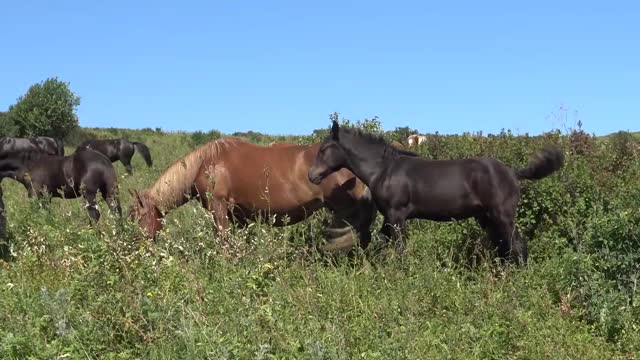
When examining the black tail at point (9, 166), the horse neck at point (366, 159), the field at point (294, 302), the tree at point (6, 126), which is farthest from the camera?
the tree at point (6, 126)

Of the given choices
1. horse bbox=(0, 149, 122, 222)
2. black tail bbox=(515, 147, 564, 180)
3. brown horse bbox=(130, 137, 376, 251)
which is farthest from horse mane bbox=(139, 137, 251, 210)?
horse bbox=(0, 149, 122, 222)

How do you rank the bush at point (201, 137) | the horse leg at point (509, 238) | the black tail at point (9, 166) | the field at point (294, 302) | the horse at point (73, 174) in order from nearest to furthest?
1. the field at point (294, 302)
2. the horse leg at point (509, 238)
3. the horse at point (73, 174)
4. the black tail at point (9, 166)
5. the bush at point (201, 137)

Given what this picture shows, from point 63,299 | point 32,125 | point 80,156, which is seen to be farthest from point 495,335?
point 32,125

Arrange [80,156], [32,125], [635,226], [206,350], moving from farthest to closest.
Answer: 1. [32,125]
2. [80,156]
3. [635,226]
4. [206,350]

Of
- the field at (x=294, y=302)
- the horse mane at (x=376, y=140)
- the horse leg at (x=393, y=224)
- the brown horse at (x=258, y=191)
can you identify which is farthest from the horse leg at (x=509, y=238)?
the brown horse at (x=258, y=191)

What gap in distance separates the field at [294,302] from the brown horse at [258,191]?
0.68 metres

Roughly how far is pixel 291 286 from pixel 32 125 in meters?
40.8

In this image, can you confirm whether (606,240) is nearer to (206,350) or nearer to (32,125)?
(206,350)

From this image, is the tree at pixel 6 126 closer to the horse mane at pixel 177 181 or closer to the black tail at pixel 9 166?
the black tail at pixel 9 166

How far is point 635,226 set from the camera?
537 centimetres

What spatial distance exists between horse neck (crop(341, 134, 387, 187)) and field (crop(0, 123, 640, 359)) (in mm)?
Result: 878

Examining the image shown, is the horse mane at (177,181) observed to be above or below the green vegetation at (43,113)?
below

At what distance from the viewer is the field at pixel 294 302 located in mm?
3957

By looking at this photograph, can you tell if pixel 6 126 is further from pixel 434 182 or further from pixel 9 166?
pixel 434 182
